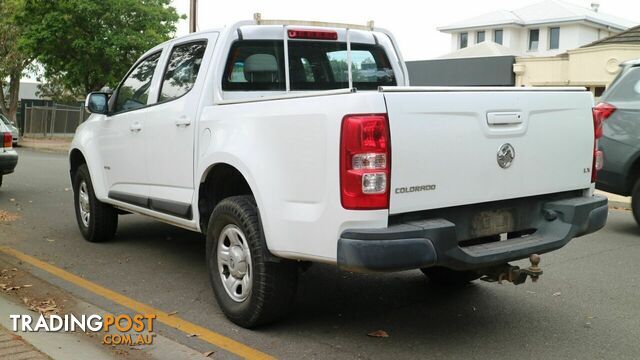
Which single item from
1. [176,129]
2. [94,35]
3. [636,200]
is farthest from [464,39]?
[176,129]

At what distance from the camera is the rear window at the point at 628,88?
7.96m

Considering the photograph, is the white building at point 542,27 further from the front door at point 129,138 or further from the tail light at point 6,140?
the front door at point 129,138

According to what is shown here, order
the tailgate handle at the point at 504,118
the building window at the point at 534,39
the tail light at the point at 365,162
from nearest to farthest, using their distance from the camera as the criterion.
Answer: the tail light at the point at 365,162 → the tailgate handle at the point at 504,118 → the building window at the point at 534,39

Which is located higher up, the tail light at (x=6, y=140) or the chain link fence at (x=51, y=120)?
the chain link fence at (x=51, y=120)

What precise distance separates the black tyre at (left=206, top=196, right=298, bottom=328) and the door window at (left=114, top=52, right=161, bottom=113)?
1.94 m

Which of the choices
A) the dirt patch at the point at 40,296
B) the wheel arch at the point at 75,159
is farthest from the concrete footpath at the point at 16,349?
the wheel arch at the point at 75,159

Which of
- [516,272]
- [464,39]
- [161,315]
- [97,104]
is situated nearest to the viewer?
[516,272]

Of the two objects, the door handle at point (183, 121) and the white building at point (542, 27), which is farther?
the white building at point (542, 27)

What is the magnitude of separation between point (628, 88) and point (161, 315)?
6132mm

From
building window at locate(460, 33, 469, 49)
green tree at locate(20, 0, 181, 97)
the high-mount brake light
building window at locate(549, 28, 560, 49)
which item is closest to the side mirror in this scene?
the high-mount brake light

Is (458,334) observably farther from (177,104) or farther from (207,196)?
Result: (177,104)

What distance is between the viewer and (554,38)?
54625mm

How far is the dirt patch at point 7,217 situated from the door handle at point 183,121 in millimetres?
4542

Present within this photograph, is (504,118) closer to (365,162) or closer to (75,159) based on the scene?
(365,162)
